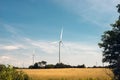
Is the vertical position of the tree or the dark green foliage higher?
the tree

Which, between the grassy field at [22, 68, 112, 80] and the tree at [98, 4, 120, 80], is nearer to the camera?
the tree at [98, 4, 120, 80]

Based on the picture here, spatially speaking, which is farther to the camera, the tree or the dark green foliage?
the tree

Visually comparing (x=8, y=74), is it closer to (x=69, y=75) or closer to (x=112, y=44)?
(x=112, y=44)

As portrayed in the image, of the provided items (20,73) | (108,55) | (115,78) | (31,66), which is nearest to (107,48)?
(108,55)

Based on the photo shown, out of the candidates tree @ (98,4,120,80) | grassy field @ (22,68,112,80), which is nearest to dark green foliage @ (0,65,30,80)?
tree @ (98,4,120,80)

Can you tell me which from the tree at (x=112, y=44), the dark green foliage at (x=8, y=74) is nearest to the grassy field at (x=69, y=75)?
the tree at (x=112, y=44)

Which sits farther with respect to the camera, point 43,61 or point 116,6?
point 43,61

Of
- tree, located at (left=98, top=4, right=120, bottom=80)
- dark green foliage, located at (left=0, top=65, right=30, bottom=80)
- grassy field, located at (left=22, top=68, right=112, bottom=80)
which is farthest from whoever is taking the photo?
grassy field, located at (left=22, top=68, right=112, bottom=80)

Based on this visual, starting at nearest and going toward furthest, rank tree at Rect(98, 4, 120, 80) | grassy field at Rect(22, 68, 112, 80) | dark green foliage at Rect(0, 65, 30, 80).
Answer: dark green foliage at Rect(0, 65, 30, 80)
tree at Rect(98, 4, 120, 80)
grassy field at Rect(22, 68, 112, 80)

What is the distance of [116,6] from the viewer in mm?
58875

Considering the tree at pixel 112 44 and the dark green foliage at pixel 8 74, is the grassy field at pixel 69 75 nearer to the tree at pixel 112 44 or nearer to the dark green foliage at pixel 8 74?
the tree at pixel 112 44

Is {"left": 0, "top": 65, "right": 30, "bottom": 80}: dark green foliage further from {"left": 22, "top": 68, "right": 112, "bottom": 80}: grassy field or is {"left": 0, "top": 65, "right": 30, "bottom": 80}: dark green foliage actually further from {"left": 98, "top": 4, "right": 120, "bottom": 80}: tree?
{"left": 22, "top": 68, "right": 112, "bottom": 80}: grassy field

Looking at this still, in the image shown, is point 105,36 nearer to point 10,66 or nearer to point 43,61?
point 10,66

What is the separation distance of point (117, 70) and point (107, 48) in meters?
4.52
